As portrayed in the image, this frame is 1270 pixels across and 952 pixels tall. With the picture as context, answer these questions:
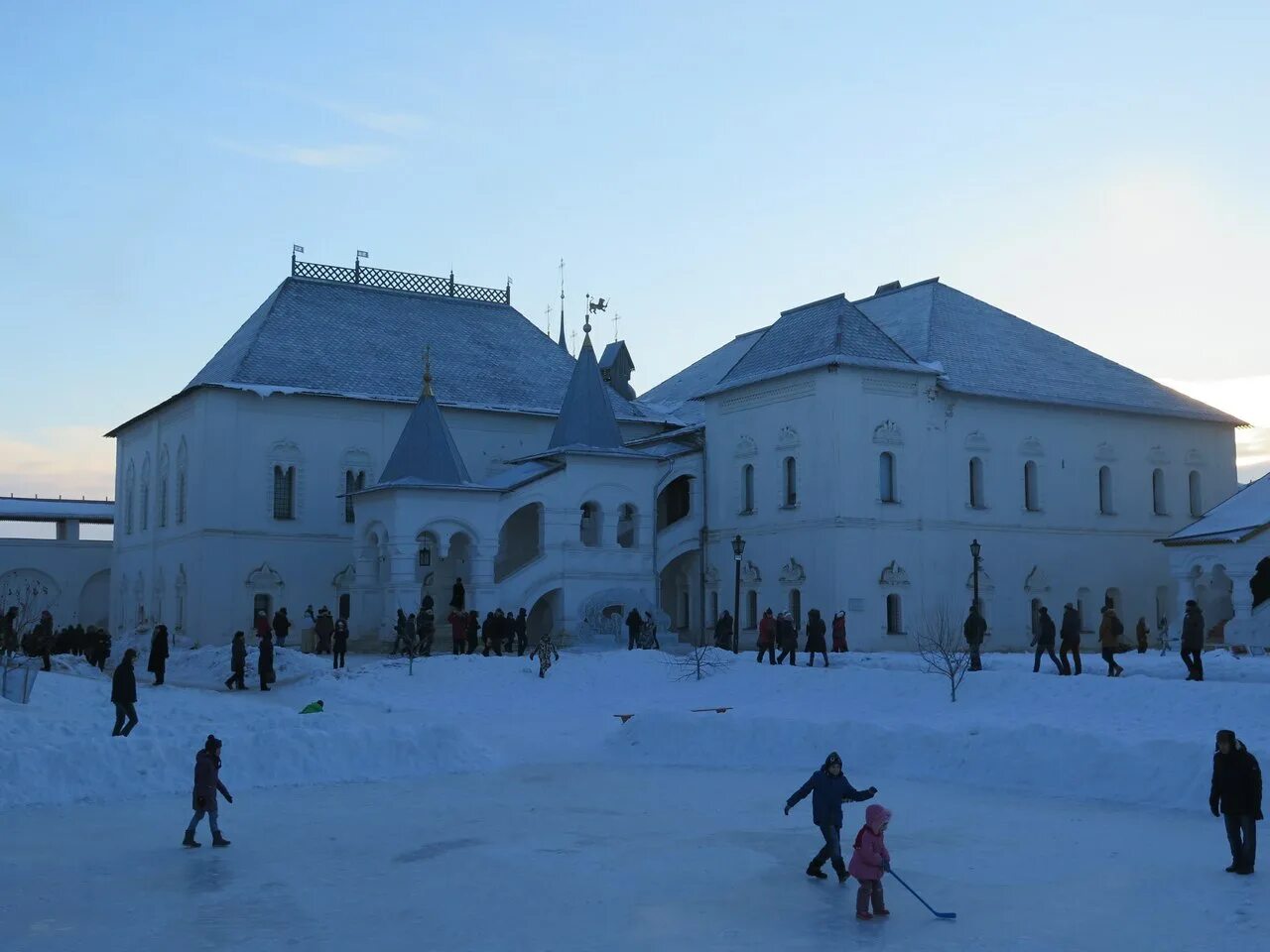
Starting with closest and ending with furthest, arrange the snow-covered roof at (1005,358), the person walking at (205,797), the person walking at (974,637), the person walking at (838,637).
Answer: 1. the person walking at (205,797)
2. the person walking at (974,637)
3. the person walking at (838,637)
4. the snow-covered roof at (1005,358)

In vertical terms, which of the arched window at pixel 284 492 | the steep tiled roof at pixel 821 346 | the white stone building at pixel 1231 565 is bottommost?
the white stone building at pixel 1231 565

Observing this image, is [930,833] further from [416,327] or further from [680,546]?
[416,327]

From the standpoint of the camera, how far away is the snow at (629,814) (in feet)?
36.2

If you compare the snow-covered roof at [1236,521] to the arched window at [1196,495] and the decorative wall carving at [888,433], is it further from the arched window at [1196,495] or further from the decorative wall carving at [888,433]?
the decorative wall carving at [888,433]

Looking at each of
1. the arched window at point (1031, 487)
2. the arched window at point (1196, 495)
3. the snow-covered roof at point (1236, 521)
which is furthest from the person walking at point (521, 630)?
the arched window at point (1196, 495)

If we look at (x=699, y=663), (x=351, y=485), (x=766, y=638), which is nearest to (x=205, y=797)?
(x=699, y=663)

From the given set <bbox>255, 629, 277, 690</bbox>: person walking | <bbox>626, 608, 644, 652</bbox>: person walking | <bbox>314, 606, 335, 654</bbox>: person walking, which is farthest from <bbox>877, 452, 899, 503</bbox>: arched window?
<bbox>255, 629, 277, 690</bbox>: person walking

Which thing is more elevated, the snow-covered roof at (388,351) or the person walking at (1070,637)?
the snow-covered roof at (388,351)

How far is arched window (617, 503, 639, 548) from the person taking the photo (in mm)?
43188

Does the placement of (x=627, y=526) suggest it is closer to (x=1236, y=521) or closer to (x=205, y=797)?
(x=1236, y=521)

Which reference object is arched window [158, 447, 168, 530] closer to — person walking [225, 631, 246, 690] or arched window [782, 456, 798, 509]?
person walking [225, 631, 246, 690]

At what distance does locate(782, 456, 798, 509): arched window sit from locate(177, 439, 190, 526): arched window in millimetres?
18164

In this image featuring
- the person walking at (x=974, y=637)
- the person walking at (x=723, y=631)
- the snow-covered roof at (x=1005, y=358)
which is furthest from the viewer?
the snow-covered roof at (x=1005, y=358)

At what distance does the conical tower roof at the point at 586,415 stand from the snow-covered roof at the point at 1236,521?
16.0 meters
